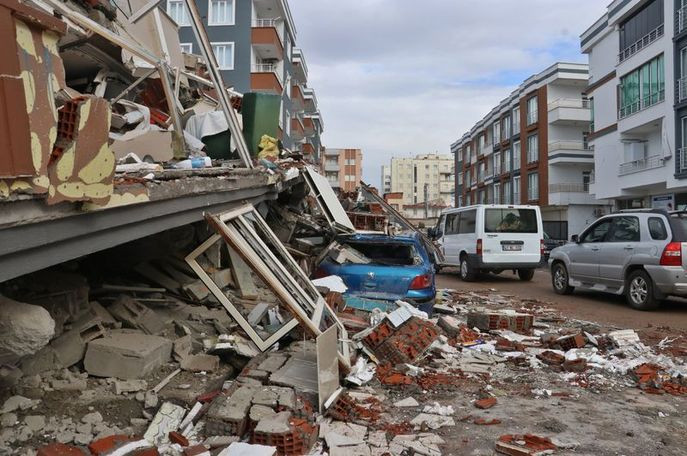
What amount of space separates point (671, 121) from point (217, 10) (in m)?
24.4

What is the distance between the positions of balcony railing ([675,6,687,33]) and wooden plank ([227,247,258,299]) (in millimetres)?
25159

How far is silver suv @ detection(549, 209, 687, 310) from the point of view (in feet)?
30.7

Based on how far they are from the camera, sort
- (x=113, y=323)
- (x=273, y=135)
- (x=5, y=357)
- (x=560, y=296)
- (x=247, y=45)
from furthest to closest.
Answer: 1. (x=247, y=45)
2. (x=560, y=296)
3. (x=273, y=135)
4. (x=113, y=323)
5. (x=5, y=357)

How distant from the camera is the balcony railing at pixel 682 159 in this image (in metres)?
24.8

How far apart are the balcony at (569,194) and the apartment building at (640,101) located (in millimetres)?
7529

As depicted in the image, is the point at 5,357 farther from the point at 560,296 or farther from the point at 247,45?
the point at 247,45

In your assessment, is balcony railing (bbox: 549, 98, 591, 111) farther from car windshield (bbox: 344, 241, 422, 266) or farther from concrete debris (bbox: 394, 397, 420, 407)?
concrete debris (bbox: 394, 397, 420, 407)

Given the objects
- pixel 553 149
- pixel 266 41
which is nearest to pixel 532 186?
pixel 553 149

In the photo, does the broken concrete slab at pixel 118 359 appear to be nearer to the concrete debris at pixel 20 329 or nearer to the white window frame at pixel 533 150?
the concrete debris at pixel 20 329

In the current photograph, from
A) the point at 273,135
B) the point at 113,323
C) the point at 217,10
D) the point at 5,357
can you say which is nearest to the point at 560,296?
the point at 273,135

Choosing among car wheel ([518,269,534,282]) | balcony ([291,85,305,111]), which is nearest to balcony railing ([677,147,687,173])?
car wheel ([518,269,534,282])

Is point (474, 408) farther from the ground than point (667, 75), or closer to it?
closer to it

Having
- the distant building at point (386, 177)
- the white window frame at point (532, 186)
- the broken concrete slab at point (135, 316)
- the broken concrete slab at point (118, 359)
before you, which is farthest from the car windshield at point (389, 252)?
the distant building at point (386, 177)

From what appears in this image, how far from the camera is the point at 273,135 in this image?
29.3 feet
